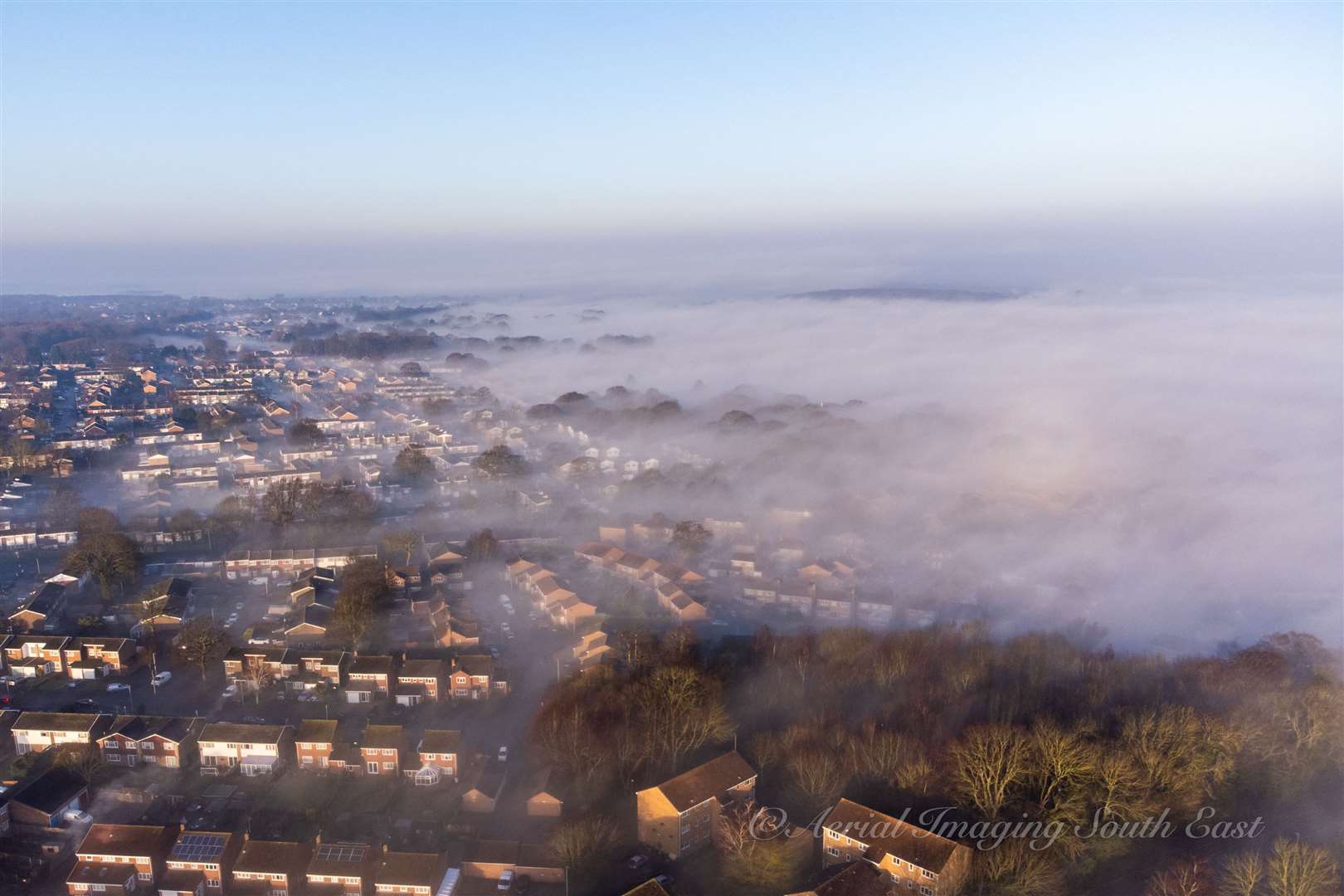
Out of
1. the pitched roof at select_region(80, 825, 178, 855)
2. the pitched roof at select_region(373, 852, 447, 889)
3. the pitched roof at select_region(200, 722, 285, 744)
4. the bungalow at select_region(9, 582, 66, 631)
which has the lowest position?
the pitched roof at select_region(373, 852, 447, 889)

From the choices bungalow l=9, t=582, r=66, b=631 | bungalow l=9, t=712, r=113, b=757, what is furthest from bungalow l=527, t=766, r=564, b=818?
bungalow l=9, t=582, r=66, b=631

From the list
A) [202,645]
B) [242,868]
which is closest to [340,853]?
[242,868]

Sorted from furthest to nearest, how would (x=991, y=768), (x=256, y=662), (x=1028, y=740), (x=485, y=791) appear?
(x=256, y=662), (x=485, y=791), (x=1028, y=740), (x=991, y=768)

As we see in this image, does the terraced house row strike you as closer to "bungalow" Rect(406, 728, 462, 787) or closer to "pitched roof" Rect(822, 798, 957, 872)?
"bungalow" Rect(406, 728, 462, 787)

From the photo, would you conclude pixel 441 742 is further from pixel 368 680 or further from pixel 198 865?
pixel 198 865

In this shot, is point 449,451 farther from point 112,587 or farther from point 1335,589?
point 1335,589

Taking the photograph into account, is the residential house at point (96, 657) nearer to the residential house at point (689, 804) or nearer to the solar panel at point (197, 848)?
the solar panel at point (197, 848)

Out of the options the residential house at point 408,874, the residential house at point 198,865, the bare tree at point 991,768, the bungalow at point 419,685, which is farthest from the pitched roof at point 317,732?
the bare tree at point 991,768
